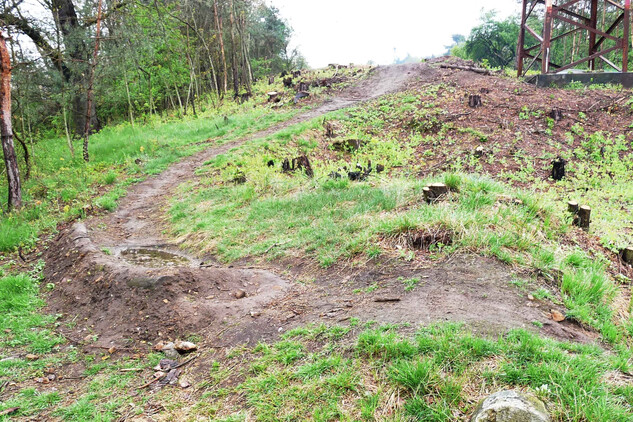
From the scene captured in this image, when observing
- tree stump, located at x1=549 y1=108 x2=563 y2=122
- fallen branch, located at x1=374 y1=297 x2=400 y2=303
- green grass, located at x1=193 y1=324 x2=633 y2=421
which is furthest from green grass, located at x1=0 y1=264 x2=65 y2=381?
tree stump, located at x1=549 y1=108 x2=563 y2=122

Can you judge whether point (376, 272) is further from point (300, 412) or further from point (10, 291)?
point (10, 291)

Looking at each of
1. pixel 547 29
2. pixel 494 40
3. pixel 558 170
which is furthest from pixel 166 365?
Answer: pixel 494 40

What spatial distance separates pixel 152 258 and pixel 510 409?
4.89 meters

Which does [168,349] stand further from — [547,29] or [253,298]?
[547,29]

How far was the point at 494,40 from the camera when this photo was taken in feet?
82.8

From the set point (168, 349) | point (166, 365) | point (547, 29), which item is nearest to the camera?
point (166, 365)

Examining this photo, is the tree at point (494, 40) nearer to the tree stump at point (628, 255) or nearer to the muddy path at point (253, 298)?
the tree stump at point (628, 255)

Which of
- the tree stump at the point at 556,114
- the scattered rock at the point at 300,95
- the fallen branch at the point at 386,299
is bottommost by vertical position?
the fallen branch at the point at 386,299

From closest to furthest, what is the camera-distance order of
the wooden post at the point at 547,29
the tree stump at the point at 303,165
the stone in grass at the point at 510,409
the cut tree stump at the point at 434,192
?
1. the stone in grass at the point at 510,409
2. the cut tree stump at the point at 434,192
3. the tree stump at the point at 303,165
4. the wooden post at the point at 547,29

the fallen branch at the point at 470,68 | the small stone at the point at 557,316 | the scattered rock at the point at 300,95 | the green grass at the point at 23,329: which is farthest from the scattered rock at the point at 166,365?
the fallen branch at the point at 470,68

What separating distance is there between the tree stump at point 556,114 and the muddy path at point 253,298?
8664 mm

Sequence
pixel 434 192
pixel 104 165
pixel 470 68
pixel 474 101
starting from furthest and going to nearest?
pixel 470 68
pixel 474 101
pixel 104 165
pixel 434 192

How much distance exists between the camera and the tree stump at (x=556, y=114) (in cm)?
1027

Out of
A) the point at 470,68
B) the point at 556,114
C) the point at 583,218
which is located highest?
the point at 470,68
